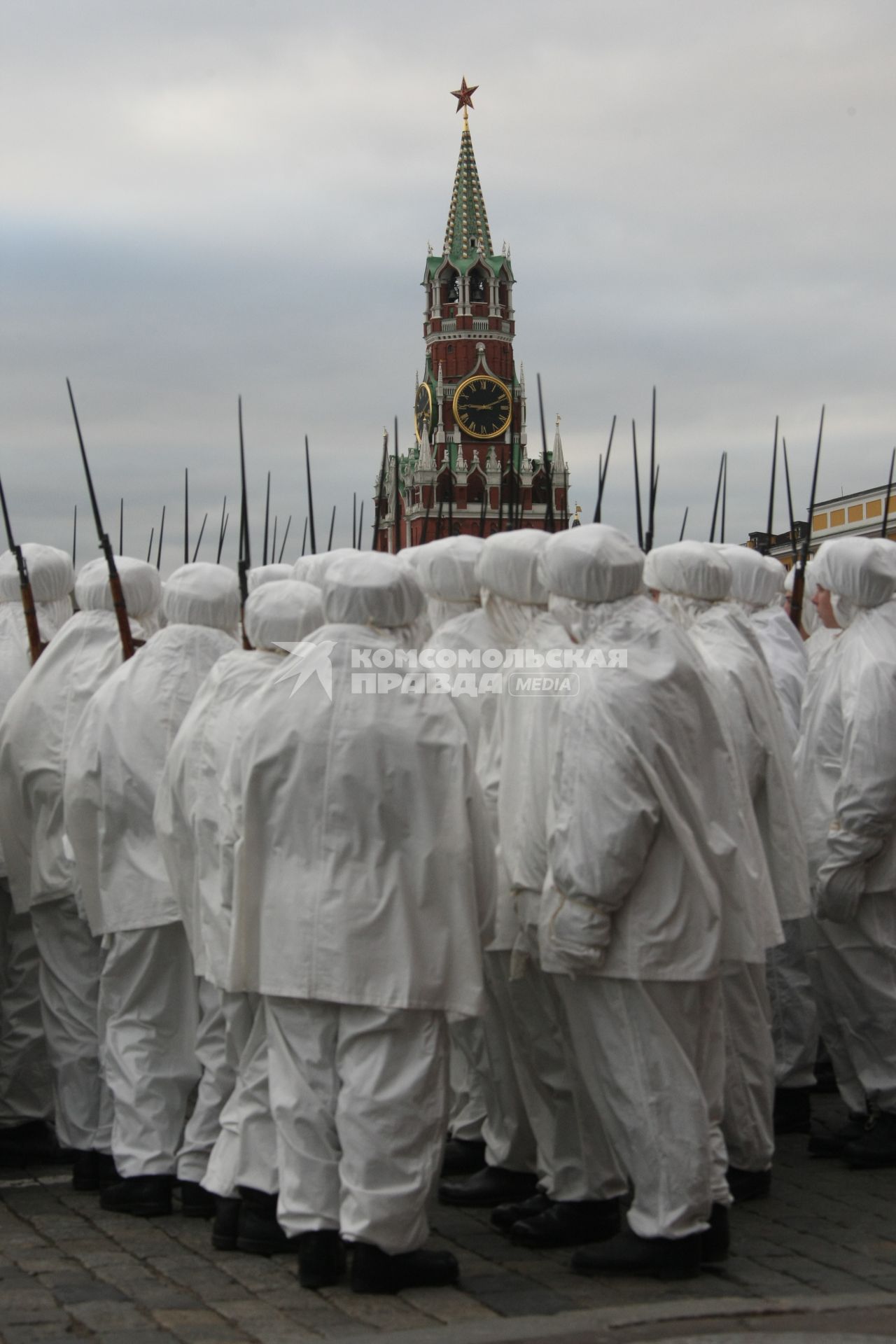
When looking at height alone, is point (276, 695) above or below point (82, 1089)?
above

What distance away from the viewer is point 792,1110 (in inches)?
295

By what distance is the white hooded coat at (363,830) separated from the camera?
206 inches

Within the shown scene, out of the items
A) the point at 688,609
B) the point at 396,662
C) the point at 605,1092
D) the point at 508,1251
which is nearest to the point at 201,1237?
the point at 508,1251

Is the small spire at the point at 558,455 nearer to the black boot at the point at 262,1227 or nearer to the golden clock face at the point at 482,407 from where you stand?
the golden clock face at the point at 482,407

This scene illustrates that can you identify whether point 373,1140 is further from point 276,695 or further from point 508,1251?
point 276,695

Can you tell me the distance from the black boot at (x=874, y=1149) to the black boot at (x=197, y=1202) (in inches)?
93.1

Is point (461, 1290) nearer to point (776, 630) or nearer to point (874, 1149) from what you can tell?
Answer: point (874, 1149)

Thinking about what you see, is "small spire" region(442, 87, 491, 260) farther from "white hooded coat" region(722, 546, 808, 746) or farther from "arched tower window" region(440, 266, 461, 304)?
"white hooded coat" region(722, 546, 808, 746)

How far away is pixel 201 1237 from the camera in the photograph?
5.83m

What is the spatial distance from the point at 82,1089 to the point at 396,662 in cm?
251

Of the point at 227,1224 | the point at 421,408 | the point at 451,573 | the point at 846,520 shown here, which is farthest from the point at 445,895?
the point at 421,408

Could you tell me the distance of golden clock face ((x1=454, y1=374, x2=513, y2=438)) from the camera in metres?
76.5

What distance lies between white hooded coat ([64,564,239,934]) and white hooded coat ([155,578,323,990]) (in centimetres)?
32

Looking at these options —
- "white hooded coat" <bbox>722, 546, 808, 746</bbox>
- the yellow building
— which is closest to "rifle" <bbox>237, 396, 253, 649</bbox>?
"white hooded coat" <bbox>722, 546, 808, 746</bbox>
